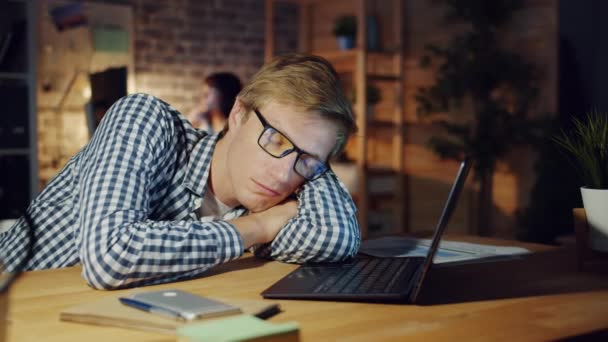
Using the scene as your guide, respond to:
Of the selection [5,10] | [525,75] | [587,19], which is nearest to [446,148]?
[525,75]

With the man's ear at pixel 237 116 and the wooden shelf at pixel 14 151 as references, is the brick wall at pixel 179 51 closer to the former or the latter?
the wooden shelf at pixel 14 151

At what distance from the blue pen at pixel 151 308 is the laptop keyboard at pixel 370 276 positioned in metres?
0.29

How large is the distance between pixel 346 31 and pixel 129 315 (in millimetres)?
4182

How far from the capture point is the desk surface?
888 millimetres

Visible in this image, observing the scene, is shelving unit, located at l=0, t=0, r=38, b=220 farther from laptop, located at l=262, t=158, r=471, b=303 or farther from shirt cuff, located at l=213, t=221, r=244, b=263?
laptop, located at l=262, t=158, r=471, b=303

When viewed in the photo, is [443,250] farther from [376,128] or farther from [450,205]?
[376,128]

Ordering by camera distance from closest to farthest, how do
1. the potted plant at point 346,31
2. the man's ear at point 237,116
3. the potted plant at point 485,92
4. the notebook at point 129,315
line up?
the notebook at point 129,315 < the man's ear at point 237,116 < the potted plant at point 485,92 < the potted plant at point 346,31

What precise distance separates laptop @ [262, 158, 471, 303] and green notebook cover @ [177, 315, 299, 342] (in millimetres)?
289

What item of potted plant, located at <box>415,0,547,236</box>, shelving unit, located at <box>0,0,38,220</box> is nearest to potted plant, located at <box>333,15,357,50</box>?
potted plant, located at <box>415,0,547,236</box>

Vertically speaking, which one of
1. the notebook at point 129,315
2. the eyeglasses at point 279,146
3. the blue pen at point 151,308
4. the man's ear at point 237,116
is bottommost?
the notebook at point 129,315

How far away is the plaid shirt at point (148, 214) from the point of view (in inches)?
46.9

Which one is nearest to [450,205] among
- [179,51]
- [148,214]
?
[148,214]

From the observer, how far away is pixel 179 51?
5539 millimetres

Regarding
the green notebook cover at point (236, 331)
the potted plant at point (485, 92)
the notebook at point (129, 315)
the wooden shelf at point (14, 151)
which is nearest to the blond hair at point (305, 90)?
the notebook at point (129, 315)
